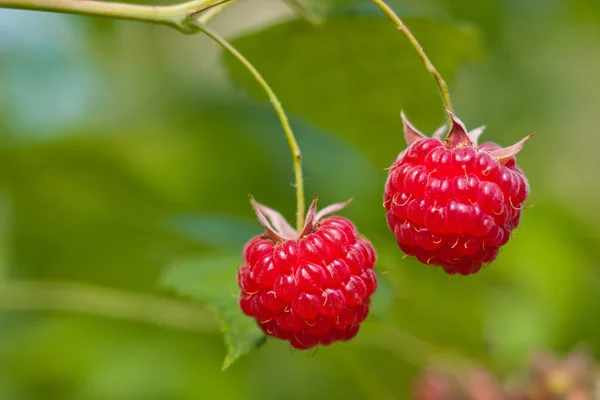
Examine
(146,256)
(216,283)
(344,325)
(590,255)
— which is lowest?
(590,255)

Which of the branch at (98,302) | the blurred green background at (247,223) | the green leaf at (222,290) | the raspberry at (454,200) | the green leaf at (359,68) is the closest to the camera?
the raspberry at (454,200)

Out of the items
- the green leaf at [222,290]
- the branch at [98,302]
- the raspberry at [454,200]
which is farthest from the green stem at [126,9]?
the branch at [98,302]

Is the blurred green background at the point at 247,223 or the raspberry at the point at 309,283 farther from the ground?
the raspberry at the point at 309,283

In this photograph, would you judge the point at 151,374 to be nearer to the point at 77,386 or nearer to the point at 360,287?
the point at 77,386

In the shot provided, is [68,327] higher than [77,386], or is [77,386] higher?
[68,327]

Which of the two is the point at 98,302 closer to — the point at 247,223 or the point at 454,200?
the point at 247,223

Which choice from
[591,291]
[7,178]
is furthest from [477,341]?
[7,178]

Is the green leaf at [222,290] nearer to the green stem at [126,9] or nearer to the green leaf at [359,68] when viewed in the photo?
the green leaf at [359,68]
